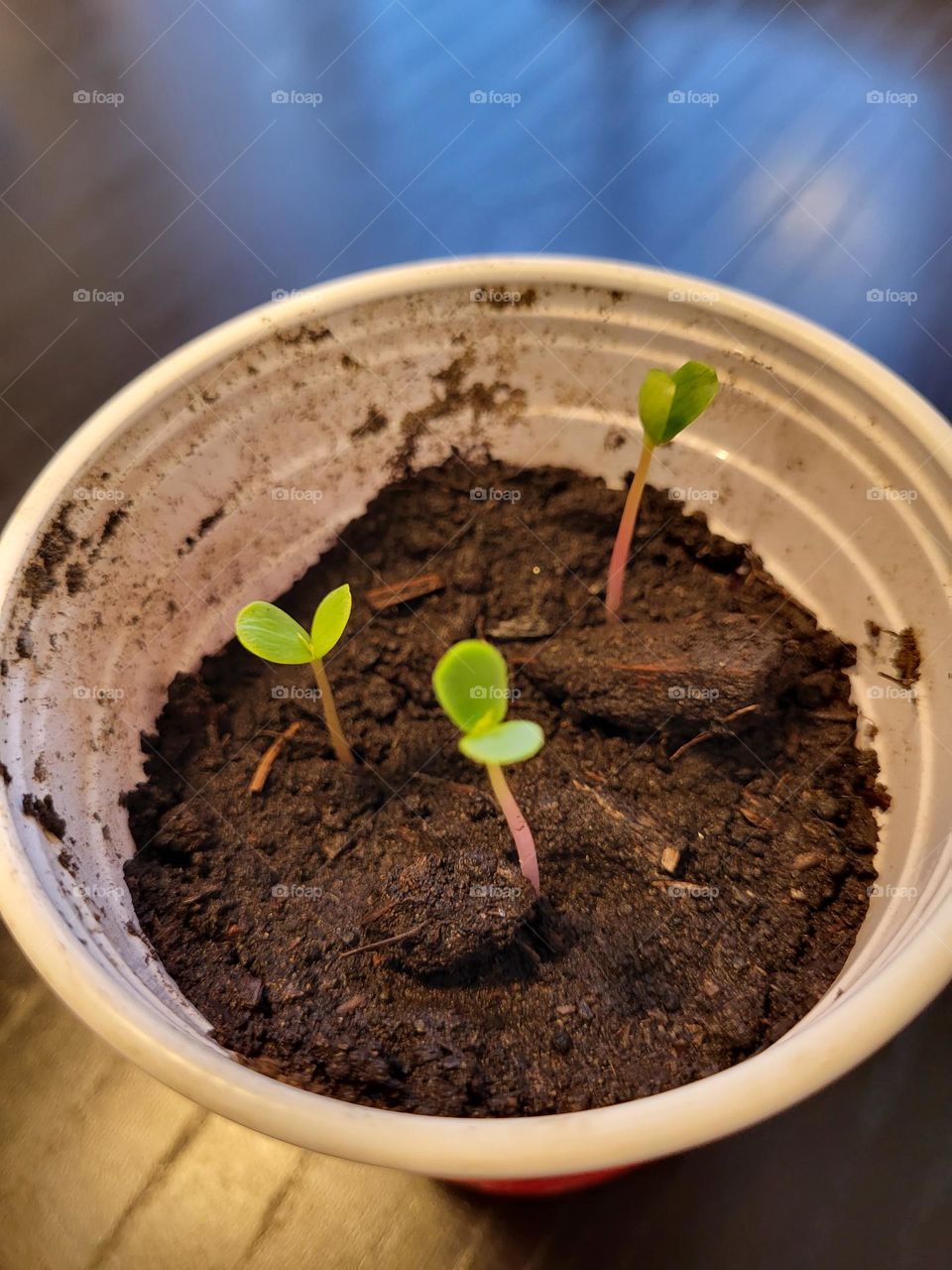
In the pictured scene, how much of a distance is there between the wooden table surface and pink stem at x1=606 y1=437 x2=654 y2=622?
590 mm

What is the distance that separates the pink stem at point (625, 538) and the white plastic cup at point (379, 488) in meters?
0.08

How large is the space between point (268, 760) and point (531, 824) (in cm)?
29

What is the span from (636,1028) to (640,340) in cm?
70

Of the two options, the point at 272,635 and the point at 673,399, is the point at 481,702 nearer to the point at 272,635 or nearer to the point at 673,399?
the point at 272,635

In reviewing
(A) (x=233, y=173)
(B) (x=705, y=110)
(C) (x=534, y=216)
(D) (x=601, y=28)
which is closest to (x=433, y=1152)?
(C) (x=534, y=216)

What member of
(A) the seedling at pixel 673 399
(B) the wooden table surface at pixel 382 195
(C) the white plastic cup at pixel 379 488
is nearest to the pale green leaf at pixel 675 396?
(A) the seedling at pixel 673 399

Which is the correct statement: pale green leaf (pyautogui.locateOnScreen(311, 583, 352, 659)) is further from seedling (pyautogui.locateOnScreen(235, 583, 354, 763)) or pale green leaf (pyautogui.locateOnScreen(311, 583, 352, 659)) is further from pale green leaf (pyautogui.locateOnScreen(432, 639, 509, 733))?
pale green leaf (pyautogui.locateOnScreen(432, 639, 509, 733))

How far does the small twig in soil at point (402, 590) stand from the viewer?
3.22 feet

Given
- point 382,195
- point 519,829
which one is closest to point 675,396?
A: point 519,829

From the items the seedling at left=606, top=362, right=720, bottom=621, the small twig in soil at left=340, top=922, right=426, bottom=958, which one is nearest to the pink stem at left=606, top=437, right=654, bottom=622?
the seedling at left=606, top=362, right=720, bottom=621

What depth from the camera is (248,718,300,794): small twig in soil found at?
868 millimetres

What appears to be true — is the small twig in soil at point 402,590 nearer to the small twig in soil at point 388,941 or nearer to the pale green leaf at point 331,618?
the pale green leaf at point 331,618

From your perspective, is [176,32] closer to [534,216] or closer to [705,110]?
[534,216]

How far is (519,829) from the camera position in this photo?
732 mm
